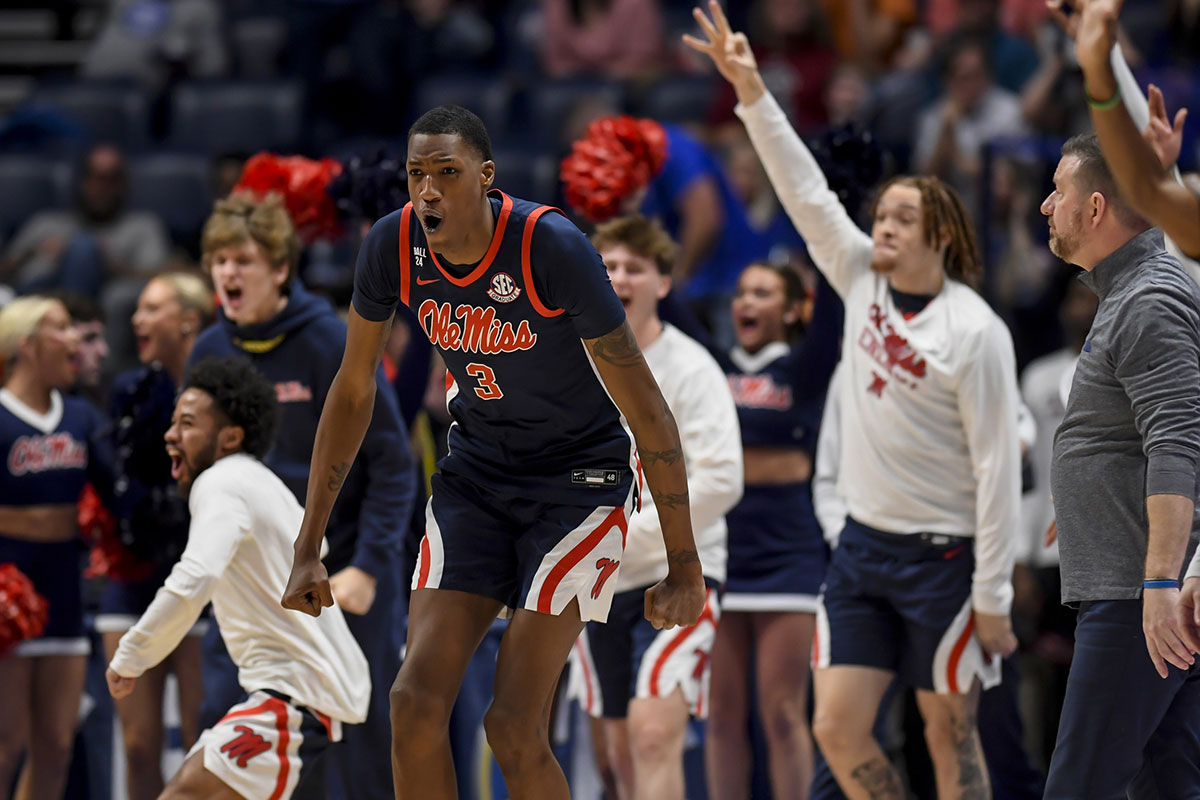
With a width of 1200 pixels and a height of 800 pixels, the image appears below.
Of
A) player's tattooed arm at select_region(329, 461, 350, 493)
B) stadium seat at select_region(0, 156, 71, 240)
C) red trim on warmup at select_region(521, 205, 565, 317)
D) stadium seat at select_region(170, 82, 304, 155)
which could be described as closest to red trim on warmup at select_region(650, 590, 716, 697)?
player's tattooed arm at select_region(329, 461, 350, 493)

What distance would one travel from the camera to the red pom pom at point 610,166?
19.2ft

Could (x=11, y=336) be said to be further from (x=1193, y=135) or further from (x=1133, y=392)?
(x=1193, y=135)

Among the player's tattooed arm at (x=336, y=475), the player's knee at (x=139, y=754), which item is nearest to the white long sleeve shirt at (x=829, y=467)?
the player's tattooed arm at (x=336, y=475)

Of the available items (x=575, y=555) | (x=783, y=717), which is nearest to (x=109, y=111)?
(x=783, y=717)

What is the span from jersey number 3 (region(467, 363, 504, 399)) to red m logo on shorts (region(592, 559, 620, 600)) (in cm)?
46

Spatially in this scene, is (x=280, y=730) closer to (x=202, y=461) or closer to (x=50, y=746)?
(x=202, y=461)

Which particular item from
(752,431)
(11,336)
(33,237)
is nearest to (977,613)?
(752,431)

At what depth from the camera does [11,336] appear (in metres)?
6.32

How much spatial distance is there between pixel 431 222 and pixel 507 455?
1.99ft

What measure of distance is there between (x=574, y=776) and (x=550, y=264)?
3.11 metres

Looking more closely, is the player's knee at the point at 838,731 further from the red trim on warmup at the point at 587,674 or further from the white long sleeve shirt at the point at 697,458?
the red trim on warmup at the point at 587,674

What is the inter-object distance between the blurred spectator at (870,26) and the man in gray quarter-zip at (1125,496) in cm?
627

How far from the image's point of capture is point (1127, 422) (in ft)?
12.6

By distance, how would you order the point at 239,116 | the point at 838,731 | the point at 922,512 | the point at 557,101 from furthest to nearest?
1. the point at 239,116
2. the point at 557,101
3. the point at 922,512
4. the point at 838,731
